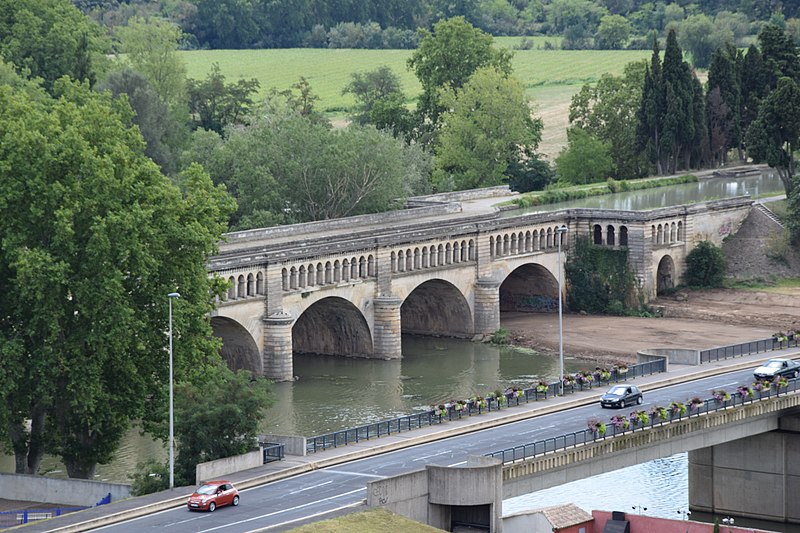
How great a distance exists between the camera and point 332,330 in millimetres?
138125

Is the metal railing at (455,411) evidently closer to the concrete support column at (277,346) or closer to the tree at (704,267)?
the concrete support column at (277,346)

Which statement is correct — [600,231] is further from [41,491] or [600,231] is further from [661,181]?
[41,491]

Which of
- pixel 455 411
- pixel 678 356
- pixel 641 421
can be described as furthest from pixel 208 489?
pixel 678 356

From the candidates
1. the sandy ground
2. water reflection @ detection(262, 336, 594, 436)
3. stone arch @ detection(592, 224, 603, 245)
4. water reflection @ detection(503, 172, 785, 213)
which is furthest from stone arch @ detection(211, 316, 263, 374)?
water reflection @ detection(503, 172, 785, 213)

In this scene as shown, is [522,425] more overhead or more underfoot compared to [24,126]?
more underfoot

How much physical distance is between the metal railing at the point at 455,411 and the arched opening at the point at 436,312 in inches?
1574

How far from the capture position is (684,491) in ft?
340

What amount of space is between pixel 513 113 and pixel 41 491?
11238cm

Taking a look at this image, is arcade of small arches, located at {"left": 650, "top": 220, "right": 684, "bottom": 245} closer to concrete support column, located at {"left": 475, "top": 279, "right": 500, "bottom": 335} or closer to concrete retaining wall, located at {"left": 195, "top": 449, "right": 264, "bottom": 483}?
concrete support column, located at {"left": 475, "top": 279, "right": 500, "bottom": 335}

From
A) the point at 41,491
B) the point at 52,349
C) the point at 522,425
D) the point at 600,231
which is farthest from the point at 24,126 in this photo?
the point at 600,231

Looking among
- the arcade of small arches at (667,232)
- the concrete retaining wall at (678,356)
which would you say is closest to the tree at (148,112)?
the arcade of small arches at (667,232)

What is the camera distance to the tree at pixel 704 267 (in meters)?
158

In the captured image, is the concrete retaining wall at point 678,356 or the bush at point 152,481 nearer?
the bush at point 152,481

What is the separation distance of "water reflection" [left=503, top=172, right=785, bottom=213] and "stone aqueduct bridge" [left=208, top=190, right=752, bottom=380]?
5.54 meters
